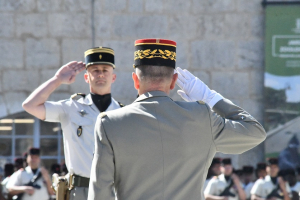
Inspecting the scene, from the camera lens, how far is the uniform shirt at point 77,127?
14.0 ft

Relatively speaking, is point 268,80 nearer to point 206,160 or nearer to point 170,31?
point 170,31

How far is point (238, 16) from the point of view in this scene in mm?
9789

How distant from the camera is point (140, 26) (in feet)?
Result: 32.2

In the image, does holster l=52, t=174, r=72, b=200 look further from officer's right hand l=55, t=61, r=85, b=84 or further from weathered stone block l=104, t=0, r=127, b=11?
weathered stone block l=104, t=0, r=127, b=11

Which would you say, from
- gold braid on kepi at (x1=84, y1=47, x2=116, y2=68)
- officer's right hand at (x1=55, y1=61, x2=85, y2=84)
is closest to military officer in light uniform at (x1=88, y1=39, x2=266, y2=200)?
officer's right hand at (x1=55, y1=61, x2=85, y2=84)

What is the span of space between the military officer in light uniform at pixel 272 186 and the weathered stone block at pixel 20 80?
12.5 feet

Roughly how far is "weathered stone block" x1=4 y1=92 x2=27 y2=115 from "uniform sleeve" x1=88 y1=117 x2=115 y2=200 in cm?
739

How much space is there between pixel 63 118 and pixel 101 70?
0.44 meters

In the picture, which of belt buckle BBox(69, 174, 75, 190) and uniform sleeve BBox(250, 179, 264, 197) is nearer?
belt buckle BBox(69, 174, 75, 190)

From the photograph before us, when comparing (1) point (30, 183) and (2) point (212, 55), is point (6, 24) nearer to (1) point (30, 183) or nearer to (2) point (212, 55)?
(1) point (30, 183)

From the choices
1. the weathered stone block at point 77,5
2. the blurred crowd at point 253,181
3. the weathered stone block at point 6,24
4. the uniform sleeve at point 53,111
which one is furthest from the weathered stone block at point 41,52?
the uniform sleeve at point 53,111

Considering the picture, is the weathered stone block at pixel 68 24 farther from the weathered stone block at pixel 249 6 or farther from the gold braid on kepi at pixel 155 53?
the gold braid on kepi at pixel 155 53

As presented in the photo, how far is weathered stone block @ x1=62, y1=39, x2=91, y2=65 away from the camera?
9766mm

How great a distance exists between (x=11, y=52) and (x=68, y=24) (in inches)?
39.6
